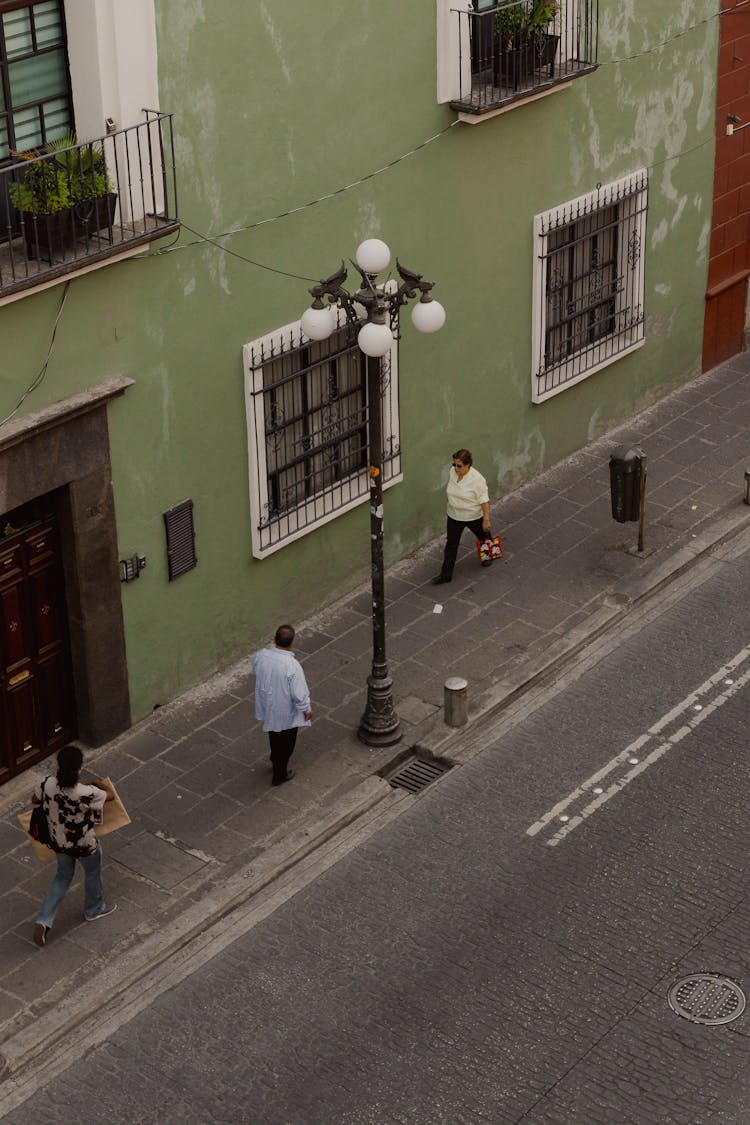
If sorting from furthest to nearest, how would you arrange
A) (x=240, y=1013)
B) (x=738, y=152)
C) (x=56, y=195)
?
(x=738, y=152), (x=56, y=195), (x=240, y=1013)

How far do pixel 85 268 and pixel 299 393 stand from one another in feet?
11.3

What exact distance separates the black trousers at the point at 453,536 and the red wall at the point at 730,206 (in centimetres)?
587

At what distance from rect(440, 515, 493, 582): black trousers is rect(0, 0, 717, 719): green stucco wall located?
0.67 m

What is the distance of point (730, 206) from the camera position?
2206cm

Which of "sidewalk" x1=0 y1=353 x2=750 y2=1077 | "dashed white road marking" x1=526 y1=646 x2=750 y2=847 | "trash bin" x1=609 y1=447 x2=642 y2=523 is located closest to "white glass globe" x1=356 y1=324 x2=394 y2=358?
"sidewalk" x1=0 y1=353 x2=750 y2=1077

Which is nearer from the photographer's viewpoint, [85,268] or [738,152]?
[85,268]

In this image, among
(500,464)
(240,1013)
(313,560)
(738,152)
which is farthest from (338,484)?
(738,152)

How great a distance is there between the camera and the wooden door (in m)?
14.7

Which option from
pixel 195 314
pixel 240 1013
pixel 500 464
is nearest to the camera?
pixel 240 1013

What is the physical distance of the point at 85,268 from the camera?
536 inches

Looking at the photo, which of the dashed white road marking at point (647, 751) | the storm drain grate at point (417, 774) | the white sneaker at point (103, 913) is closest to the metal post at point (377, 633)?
the storm drain grate at point (417, 774)

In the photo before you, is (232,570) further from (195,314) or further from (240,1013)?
(240,1013)

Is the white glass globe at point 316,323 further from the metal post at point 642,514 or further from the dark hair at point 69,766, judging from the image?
the metal post at point 642,514

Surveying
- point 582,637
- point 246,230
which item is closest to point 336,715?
point 582,637
